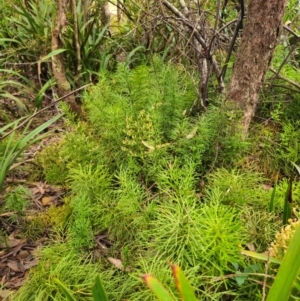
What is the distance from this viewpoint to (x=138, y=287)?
5.39 feet

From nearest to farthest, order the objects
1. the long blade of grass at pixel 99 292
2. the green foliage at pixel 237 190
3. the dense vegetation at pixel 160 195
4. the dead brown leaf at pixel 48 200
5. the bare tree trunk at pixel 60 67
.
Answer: the long blade of grass at pixel 99 292 < the dense vegetation at pixel 160 195 < the green foliage at pixel 237 190 < the dead brown leaf at pixel 48 200 < the bare tree trunk at pixel 60 67

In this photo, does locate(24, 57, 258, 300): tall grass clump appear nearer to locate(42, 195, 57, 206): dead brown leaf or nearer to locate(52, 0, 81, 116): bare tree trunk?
locate(42, 195, 57, 206): dead brown leaf

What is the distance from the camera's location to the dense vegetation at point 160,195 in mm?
1596

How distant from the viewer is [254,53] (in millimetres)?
2260

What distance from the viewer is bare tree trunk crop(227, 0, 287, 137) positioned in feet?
7.11

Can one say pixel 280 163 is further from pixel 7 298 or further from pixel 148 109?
pixel 7 298

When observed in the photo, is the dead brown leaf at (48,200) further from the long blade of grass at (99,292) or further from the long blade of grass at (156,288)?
the long blade of grass at (156,288)

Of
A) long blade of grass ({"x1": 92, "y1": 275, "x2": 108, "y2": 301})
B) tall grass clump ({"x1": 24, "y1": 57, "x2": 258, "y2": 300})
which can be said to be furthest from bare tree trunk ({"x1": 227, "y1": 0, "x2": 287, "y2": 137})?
long blade of grass ({"x1": 92, "y1": 275, "x2": 108, "y2": 301})

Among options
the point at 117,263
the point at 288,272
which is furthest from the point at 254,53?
the point at 288,272

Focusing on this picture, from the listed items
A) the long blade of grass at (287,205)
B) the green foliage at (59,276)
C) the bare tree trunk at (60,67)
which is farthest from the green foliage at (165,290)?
the bare tree trunk at (60,67)

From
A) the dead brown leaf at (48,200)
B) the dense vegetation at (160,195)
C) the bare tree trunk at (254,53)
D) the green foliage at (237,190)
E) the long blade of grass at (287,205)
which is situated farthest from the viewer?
the dead brown leaf at (48,200)

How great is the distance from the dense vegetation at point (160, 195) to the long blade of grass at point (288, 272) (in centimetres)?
24

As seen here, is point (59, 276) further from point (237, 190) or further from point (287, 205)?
point (287, 205)

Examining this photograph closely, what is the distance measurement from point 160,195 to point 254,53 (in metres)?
1.00
